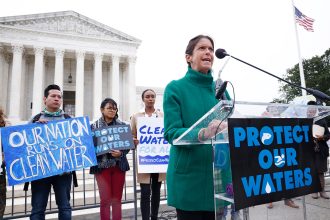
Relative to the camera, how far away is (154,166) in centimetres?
393

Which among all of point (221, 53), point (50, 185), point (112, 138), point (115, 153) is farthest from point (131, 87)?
point (221, 53)

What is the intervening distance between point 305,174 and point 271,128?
0.40 metres

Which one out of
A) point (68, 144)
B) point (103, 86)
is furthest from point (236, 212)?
point (103, 86)

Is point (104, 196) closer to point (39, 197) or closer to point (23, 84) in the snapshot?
point (39, 197)

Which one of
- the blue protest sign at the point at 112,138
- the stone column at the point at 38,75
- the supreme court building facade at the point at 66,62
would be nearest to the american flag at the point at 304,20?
the blue protest sign at the point at 112,138

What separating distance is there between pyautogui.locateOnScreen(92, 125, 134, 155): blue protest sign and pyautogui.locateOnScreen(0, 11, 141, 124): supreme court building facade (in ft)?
90.3

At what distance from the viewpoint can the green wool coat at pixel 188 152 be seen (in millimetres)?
1611

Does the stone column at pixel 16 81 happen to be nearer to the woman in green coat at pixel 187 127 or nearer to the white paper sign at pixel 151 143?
the white paper sign at pixel 151 143

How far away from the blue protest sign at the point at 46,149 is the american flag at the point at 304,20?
16402 mm

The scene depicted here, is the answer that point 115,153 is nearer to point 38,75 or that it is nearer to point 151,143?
A: point 151,143

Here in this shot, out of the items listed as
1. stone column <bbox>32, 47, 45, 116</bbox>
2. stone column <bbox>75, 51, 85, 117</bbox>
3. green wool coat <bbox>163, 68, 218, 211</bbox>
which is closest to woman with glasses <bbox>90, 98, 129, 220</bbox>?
green wool coat <bbox>163, 68, 218, 211</bbox>

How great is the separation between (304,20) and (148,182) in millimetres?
16492

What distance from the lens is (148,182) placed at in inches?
151

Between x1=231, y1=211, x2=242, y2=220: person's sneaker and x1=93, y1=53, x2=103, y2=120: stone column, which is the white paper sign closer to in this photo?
x1=231, y1=211, x2=242, y2=220: person's sneaker
